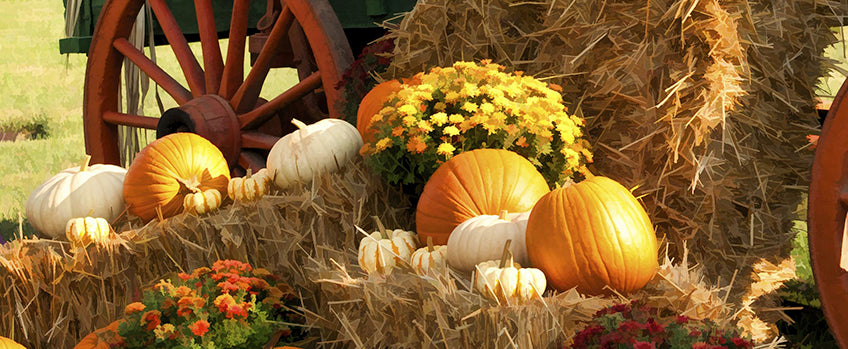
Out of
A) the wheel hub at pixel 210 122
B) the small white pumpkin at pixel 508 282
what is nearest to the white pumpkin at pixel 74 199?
the wheel hub at pixel 210 122

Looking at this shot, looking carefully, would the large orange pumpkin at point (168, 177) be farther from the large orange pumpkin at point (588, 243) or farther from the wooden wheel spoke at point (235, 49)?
the large orange pumpkin at point (588, 243)

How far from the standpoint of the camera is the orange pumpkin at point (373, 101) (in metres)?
3.98

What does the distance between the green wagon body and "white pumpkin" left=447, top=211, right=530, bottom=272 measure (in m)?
1.76

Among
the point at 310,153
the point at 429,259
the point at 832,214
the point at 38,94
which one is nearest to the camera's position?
the point at 832,214

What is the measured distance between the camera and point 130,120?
5.44 metres

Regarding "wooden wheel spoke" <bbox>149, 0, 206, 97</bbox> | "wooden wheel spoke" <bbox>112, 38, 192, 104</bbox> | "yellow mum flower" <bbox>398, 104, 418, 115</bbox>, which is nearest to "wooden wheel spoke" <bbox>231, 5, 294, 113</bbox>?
"wooden wheel spoke" <bbox>149, 0, 206, 97</bbox>

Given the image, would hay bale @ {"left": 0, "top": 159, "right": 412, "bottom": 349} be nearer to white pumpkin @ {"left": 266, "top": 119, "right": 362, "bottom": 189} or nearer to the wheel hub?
white pumpkin @ {"left": 266, "top": 119, "right": 362, "bottom": 189}

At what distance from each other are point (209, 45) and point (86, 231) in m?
1.58

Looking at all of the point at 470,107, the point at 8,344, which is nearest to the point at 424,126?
the point at 470,107

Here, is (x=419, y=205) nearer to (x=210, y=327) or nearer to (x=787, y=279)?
(x=210, y=327)

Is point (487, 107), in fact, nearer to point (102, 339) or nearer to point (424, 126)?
point (424, 126)

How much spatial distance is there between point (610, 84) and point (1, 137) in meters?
8.91

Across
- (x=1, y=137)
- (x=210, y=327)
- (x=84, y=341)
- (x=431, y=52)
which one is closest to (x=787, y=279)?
(x=431, y=52)

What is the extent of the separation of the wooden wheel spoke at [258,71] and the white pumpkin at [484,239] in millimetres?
2022
